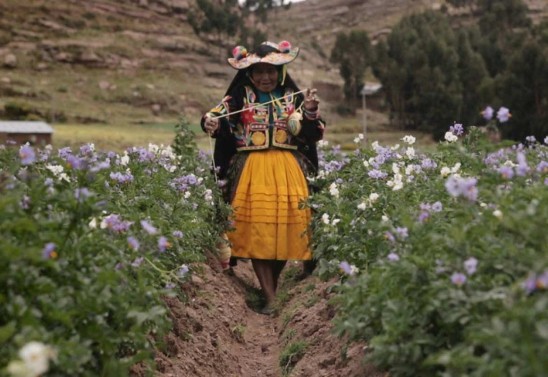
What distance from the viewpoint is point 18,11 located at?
4725 centimetres

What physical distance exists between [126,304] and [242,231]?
395 centimetres

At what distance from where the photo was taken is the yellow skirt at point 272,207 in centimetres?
637

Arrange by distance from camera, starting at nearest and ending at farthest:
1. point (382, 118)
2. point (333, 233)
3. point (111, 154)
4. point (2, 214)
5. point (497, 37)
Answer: point (2, 214) → point (333, 233) → point (111, 154) → point (382, 118) → point (497, 37)

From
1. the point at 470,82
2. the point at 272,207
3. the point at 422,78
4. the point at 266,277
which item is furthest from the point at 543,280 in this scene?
the point at 470,82

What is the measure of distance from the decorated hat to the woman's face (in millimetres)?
81

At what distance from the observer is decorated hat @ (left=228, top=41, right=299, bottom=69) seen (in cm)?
639

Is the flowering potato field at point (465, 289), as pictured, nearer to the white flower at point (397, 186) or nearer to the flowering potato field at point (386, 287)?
the flowering potato field at point (386, 287)

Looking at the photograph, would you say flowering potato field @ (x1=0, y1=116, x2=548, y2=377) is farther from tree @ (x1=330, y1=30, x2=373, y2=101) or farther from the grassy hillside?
tree @ (x1=330, y1=30, x2=373, y2=101)

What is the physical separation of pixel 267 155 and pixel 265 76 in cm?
68

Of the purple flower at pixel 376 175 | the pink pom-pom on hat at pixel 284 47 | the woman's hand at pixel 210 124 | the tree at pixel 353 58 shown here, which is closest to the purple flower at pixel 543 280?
the purple flower at pixel 376 175

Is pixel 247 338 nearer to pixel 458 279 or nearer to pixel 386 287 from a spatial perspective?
pixel 386 287

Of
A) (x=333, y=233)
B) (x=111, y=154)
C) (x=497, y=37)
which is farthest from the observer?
(x=497, y=37)

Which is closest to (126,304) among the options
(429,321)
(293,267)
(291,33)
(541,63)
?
(429,321)

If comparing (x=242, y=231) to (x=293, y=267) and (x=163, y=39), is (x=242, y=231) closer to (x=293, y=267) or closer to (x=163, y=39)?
(x=293, y=267)
